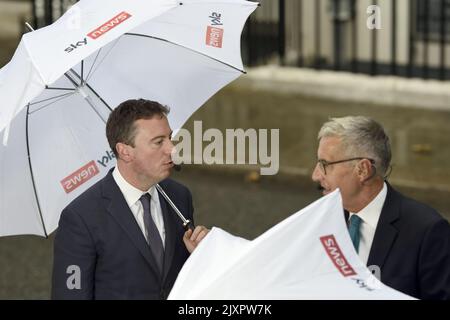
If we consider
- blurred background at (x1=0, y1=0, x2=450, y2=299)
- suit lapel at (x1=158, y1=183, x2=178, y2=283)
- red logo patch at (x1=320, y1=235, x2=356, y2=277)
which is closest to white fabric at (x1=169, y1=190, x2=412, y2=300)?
red logo patch at (x1=320, y1=235, x2=356, y2=277)

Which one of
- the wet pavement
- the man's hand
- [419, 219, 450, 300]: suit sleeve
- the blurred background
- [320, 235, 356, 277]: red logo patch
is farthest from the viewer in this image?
the blurred background

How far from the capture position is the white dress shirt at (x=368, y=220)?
18.2ft

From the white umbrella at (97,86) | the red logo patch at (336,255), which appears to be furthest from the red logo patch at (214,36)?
the red logo patch at (336,255)

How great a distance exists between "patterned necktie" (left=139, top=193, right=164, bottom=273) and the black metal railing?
6.91 m

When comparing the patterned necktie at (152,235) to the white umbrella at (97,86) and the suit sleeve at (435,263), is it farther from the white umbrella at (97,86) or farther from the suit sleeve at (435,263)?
the suit sleeve at (435,263)

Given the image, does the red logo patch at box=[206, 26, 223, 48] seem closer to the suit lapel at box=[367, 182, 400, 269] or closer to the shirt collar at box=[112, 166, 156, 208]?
the shirt collar at box=[112, 166, 156, 208]

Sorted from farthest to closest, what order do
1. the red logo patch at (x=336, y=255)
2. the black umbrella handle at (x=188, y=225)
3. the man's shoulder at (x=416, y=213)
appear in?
1. the black umbrella handle at (x=188, y=225)
2. the man's shoulder at (x=416, y=213)
3. the red logo patch at (x=336, y=255)

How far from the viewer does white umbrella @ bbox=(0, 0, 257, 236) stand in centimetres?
589

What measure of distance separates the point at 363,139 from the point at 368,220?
13.2 inches

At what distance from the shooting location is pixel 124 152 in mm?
5566
